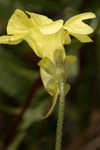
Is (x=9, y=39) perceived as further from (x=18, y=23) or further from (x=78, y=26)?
(x=78, y=26)

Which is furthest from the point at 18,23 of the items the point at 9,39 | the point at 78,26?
the point at 78,26

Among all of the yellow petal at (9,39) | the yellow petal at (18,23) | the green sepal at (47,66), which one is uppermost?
the yellow petal at (18,23)

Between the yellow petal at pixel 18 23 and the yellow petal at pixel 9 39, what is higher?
the yellow petal at pixel 18 23

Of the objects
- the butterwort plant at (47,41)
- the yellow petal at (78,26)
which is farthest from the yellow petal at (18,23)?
the yellow petal at (78,26)

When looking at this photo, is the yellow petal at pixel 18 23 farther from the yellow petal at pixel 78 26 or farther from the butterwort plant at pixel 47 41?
the yellow petal at pixel 78 26

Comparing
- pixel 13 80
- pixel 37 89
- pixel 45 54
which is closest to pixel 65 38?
pixel 45 54

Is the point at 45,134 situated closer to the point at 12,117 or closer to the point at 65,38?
the point at 12,117

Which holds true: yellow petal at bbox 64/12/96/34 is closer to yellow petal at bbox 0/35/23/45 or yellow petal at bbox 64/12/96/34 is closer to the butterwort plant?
the butterwort plant
